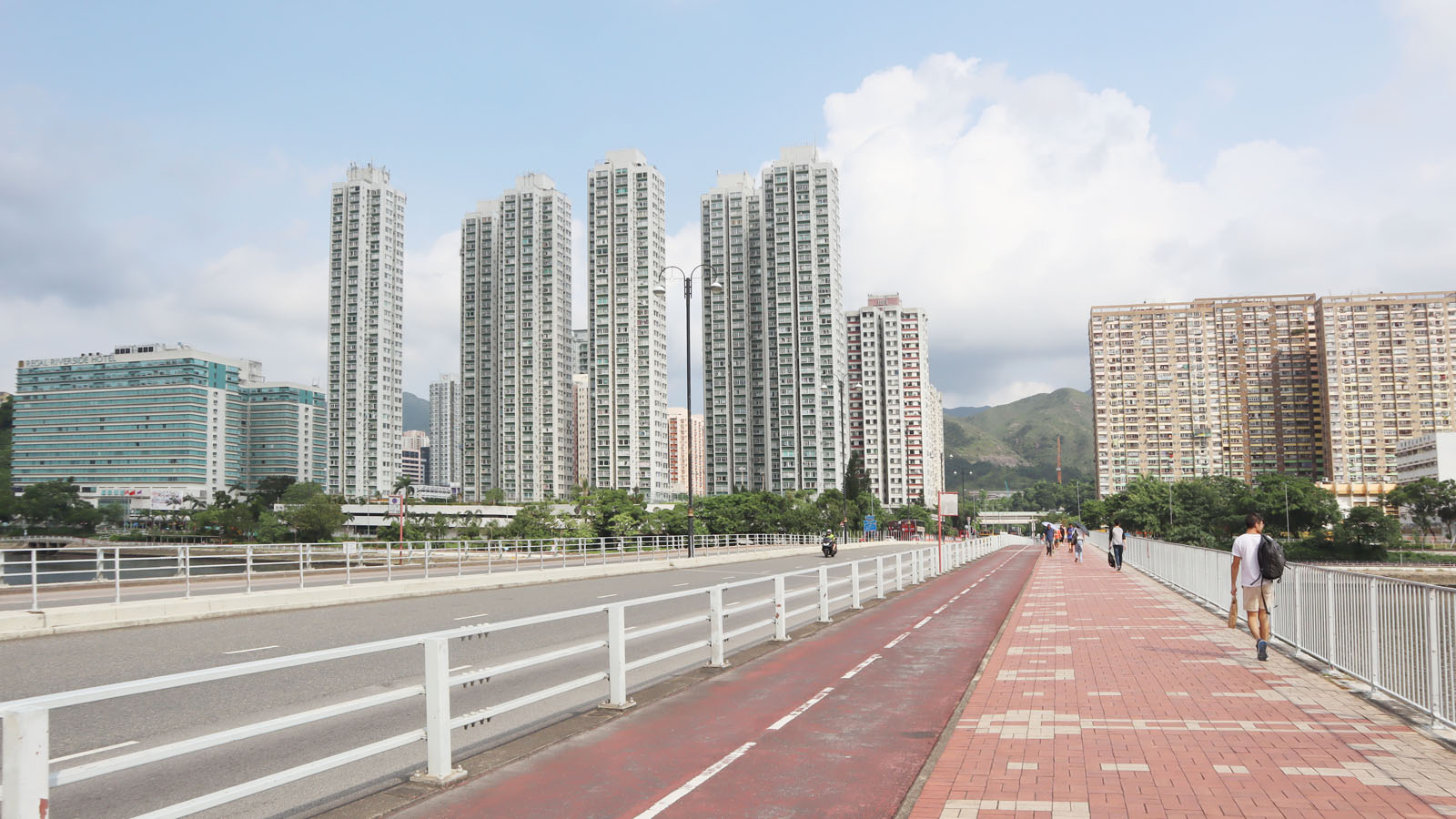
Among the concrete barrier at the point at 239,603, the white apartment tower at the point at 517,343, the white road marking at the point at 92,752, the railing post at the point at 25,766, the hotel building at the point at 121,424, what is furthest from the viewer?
the hotel building at the point at 121,424

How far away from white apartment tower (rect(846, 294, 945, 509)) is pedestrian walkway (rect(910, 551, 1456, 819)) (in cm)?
17260

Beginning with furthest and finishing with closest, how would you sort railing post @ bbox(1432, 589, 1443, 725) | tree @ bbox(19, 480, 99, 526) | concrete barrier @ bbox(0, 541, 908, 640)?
tree @ bbox(19, 480, 99, 526)
concrete barrier @ bbox(0, 541, 908, 640)
railing post @ bbox(1432, 589, 1443, 725)

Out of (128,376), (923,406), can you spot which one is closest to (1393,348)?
(923,406)

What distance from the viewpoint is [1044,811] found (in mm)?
5367

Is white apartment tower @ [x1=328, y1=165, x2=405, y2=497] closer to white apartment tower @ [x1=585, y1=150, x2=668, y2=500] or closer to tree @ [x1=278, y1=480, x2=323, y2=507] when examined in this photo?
tree @ [x1=278, y1=480, x2=323, y2=507]

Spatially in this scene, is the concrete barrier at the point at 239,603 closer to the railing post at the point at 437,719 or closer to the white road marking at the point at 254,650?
the white road marking at the point at 254,650

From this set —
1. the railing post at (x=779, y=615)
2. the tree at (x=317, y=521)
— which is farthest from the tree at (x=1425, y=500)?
the tree at (x=317, y=521)

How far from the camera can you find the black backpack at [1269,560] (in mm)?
11602

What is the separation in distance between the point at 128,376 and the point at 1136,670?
223696 mm

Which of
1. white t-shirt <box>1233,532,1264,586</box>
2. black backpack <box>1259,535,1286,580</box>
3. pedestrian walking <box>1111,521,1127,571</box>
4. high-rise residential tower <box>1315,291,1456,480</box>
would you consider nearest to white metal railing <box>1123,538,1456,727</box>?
black backpack <box>1259,535,1286,580</box>

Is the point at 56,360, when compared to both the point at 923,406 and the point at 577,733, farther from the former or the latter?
the point at 577,733

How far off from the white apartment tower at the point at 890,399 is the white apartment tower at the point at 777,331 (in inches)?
1394

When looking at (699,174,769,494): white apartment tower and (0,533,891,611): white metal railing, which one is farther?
(699,174,769,494): white apartment tower

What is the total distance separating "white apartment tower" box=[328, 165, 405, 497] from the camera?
151 metres
